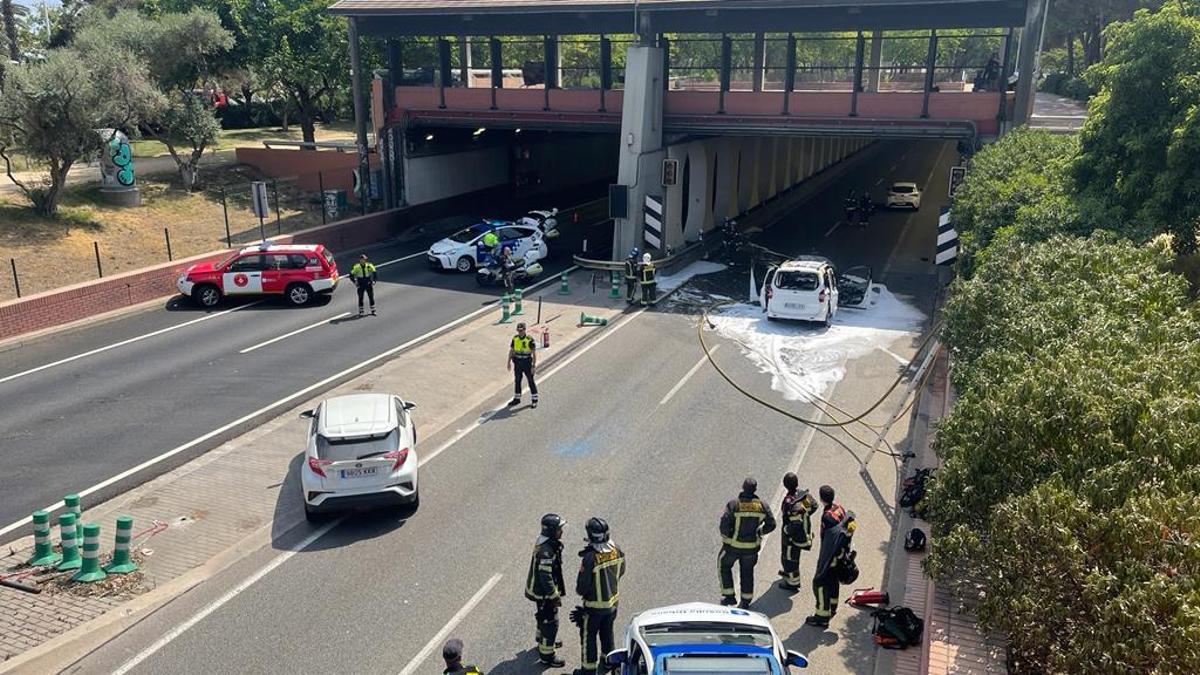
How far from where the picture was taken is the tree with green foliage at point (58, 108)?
27.1 metres

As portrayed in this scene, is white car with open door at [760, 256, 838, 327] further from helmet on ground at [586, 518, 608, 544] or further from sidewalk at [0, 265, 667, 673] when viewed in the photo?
helmet on ground at [586, 518, 608, 544]

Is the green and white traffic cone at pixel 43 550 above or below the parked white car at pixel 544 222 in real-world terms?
below

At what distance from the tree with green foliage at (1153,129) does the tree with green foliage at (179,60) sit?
100ft

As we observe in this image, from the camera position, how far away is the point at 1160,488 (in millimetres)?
6727

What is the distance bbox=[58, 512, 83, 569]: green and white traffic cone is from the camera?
452 inches

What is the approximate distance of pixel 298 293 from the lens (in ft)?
84.5

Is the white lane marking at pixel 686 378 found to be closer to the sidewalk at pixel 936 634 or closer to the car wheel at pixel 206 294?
the sidewalk at pixel 936 634

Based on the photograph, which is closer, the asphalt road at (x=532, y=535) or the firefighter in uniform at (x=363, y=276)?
the asphalt road at (x=532, y=535)

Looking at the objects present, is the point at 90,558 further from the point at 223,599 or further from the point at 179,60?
the point at 179,60

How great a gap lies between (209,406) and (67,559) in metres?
6.41

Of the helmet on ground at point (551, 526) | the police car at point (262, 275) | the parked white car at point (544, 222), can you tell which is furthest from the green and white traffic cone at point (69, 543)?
the parked white car at point (544, 222)

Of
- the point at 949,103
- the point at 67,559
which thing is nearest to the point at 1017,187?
the point at 949,103

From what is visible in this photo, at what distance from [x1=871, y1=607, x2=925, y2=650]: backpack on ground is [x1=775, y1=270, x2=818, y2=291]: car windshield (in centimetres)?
1418

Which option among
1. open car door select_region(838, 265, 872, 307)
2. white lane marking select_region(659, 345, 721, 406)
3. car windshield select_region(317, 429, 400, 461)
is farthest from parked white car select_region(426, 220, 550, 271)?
car windshield select_region(317, 429, 400, 461)
